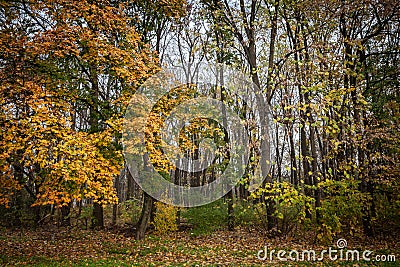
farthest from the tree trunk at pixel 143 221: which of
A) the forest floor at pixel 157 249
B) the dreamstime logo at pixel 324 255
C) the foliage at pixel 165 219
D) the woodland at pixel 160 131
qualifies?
the dreamstime logo at pixel 324 255

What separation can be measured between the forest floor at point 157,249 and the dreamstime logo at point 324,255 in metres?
0.11

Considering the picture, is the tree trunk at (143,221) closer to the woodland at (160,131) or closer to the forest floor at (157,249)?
the woodland at (160,131)

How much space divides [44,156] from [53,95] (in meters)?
2.10

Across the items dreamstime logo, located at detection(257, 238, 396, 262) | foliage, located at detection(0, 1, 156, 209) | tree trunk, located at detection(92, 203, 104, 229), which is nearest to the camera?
foliage, located at detection(0, 1, 156, 209)

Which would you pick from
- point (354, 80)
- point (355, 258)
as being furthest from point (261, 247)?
point (354, 80)

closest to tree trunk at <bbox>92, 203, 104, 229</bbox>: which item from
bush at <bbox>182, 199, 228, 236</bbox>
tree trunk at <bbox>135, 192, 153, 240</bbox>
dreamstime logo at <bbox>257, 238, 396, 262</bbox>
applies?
tree trunk at <bbox>135, 192, 153, 240</bbox>

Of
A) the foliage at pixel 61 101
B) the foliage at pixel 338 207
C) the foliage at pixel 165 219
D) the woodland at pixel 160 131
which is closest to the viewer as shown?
the foliage at pixel 61 101

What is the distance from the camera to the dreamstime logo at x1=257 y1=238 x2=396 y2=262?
27.8ft

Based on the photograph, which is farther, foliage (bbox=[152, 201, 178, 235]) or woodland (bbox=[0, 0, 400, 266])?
foliage (bbox=[152, 201, 178, 235])

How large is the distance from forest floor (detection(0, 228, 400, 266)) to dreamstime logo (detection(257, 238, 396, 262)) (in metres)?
0.11

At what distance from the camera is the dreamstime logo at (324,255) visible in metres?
8.48

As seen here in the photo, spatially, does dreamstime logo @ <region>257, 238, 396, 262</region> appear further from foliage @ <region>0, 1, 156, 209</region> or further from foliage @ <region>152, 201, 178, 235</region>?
foliage @ <region>152, 201, 178, 235</region>

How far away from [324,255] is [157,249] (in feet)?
17.4

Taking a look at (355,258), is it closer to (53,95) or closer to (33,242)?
(53,95)
